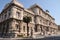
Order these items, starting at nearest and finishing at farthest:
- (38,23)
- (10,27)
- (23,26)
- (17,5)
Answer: (10,27) < (17,5) < (23,26) < (38,23)

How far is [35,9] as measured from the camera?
133 feet

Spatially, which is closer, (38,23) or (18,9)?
(18,9)

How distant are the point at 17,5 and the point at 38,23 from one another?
11.8 m

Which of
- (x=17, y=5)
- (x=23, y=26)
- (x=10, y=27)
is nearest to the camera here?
(x=10, y=27)

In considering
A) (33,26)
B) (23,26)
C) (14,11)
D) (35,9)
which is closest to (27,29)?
(23,26)

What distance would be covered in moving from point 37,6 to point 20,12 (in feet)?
37.2

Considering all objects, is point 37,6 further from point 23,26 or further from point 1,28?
point 1,28

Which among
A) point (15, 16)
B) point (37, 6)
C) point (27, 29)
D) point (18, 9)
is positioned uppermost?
point (37, 6)

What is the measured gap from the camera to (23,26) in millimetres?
32250

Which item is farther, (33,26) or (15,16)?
(33,26)

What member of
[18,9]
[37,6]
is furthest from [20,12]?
[37,6]

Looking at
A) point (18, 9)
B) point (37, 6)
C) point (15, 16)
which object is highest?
point (37, 6)

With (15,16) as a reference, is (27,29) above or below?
below

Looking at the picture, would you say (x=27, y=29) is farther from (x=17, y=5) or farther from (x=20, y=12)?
(x=17, y=5)
